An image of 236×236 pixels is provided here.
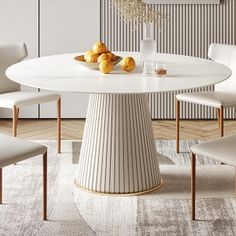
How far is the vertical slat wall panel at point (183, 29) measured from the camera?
19.1ft

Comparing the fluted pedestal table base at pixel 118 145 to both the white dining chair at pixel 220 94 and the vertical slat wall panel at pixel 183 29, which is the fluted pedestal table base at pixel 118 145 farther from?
the vertical slat wall panel at pixel 183 29

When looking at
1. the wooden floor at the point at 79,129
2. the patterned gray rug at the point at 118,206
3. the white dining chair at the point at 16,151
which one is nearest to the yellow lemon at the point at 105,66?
the white dining chair at the point at 16,151

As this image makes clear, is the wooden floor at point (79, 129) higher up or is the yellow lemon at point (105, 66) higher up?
the yellow lemon at point (105, 66)

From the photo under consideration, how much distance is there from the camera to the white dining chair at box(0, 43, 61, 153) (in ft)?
15.0

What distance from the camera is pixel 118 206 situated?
153 inches

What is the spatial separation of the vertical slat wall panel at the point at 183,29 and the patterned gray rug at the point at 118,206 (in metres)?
1.52

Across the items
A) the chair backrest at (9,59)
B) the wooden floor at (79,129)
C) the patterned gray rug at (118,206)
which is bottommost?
the patterned gray rug at (118,206)

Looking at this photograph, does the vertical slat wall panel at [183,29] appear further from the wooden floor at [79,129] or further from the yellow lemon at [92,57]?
the yellow lemon at [92,57]

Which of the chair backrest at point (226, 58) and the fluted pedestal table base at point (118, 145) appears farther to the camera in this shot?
the chair backrest at point (226, 58)

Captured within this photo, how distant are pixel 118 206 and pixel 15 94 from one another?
1.28 meters

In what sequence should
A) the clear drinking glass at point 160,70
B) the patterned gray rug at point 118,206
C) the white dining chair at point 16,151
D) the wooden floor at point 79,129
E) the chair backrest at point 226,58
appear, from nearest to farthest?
the white dining chair at point 16,151 < the patterned gray rug at point 118,206 < the clear drinking glass at point 160,70 < the chair backrest at point 226,58 < the wooden floor at point 79,129

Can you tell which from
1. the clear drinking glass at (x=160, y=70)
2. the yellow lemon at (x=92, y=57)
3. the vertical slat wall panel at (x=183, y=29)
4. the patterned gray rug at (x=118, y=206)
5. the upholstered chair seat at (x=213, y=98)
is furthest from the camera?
the vertical slat wall panel at (x=183, y=29)

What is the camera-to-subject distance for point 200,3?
5.80 metres

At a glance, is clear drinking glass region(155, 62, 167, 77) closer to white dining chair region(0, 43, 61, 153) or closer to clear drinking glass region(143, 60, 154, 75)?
clear drinking glass region(143, 60, 154, 75)
